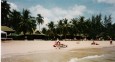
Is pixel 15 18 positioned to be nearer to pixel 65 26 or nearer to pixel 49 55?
pixel 65 26

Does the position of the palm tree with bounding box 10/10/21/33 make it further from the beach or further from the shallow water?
the shallow water

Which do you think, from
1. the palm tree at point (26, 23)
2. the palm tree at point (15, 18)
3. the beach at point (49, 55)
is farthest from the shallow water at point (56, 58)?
the palm tree at point (15, 18)

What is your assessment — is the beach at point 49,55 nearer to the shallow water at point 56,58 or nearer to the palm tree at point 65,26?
the shallow water at point 56,58

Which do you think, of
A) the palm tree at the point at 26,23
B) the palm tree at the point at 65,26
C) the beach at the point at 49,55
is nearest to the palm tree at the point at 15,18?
the palm tree at the point at 26,23

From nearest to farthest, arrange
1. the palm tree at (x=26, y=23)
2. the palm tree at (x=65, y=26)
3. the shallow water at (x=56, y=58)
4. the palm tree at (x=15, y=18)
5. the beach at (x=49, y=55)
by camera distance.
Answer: the shallow water at (x=56, y=58)
the beach at (x=49, y=55)
the palm tree at (x=26, y=23)
the palm tree at (x=15, y=18)
the palm tree at (x=65, y=26)

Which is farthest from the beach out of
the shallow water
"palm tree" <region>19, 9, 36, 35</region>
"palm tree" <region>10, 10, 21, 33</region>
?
"palm tree" <region>10, 10, 21, 33</region>

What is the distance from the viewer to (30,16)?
62500mm

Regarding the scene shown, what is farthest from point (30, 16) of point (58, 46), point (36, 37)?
point (58, 46)

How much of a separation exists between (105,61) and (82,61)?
1.61m

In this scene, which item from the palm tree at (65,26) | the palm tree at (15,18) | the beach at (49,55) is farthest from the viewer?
the palm tree at (65,26)

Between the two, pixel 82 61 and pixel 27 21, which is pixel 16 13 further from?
pixel 82 61

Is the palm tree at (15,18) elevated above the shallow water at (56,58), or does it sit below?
above

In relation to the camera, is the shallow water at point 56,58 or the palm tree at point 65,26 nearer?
the shallow water at point 56,58

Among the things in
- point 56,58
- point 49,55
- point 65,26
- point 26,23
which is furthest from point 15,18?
point 56,58
